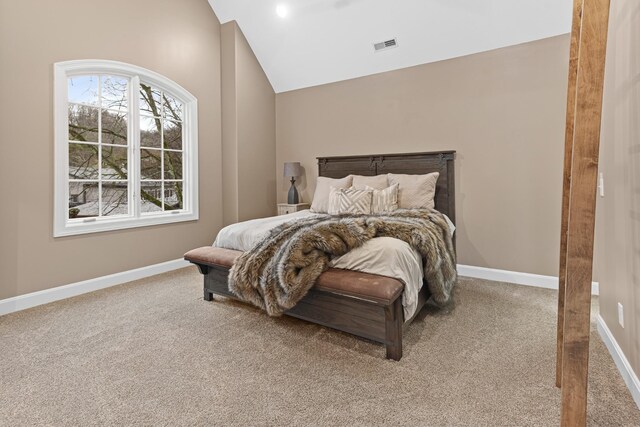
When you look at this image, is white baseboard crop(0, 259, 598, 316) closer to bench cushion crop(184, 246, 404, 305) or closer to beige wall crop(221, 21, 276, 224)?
beige wall crop(221, 21, 276, 224)

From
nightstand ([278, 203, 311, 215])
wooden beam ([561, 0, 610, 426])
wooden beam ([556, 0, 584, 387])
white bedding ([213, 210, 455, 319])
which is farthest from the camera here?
nightstand ([278, 203, 311, 215])

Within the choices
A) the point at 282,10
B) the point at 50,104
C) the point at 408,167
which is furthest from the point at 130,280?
the point at 282,10

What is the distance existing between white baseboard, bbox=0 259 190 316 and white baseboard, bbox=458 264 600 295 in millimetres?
3440

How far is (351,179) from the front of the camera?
4.11m

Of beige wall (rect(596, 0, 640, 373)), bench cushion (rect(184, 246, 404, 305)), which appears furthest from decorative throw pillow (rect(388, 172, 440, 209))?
bench cushion (rect(184, 246, 404, 305))

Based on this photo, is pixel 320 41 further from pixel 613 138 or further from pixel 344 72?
pixel 613 138

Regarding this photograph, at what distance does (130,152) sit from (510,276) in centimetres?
432

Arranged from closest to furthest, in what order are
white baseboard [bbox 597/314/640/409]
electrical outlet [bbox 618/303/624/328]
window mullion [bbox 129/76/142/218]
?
1. white baseboard [bbox 597/314/640/409]
2. electrical outlet [bbox 618/303/624/328]
3. window mullion [bbox 129/76/142/218]

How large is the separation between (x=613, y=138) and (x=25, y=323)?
4.21m

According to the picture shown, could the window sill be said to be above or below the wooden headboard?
below

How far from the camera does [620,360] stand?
1.81m

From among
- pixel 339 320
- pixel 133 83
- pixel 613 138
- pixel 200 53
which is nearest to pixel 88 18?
pixel 133 83

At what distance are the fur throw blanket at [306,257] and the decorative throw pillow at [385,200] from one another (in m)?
0.87

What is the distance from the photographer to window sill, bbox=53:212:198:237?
3.10 meters
